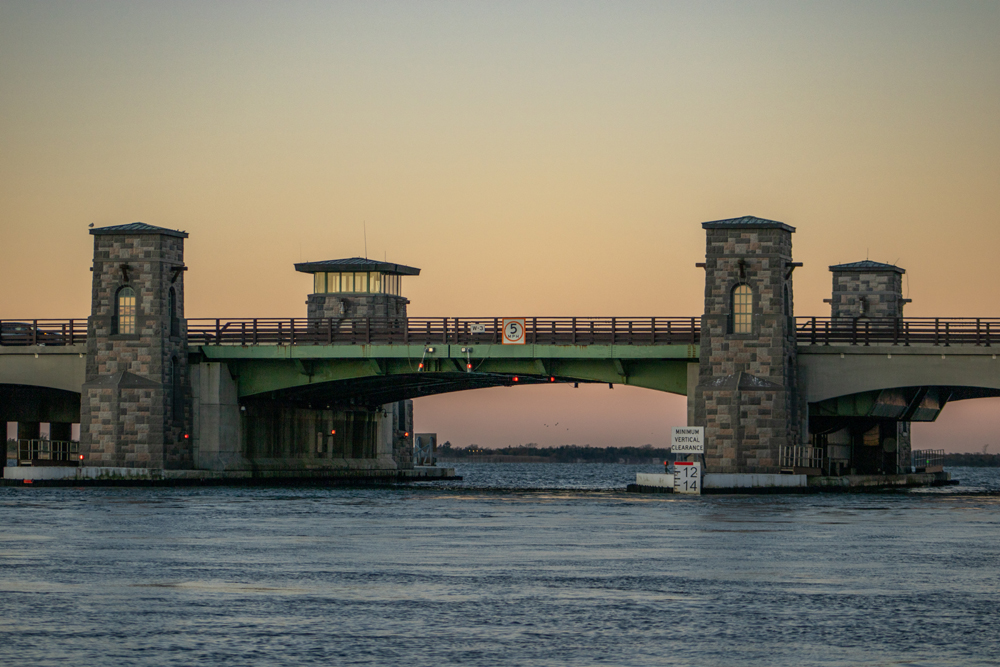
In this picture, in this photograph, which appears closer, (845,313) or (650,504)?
(650,504)

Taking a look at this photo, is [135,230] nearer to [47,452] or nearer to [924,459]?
[47,452]

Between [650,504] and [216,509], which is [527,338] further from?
[216,509]

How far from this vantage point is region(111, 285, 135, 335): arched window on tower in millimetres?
72688

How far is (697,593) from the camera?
28.4m

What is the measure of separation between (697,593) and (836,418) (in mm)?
51230

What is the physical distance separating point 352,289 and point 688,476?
118 feet

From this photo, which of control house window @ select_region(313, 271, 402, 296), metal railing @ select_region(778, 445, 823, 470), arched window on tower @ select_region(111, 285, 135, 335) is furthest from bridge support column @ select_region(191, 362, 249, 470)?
metal railing @ select_region(778, 445, 823, 470)

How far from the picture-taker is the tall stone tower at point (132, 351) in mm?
71812

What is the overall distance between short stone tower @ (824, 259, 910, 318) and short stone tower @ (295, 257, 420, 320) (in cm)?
2665

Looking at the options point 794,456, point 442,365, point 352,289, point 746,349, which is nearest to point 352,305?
point 352,289

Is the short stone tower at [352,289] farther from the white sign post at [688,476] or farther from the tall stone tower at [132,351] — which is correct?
the white sign post at [688,476]

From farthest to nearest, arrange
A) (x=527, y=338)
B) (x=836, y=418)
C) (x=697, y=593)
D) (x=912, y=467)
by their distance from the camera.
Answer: (x=912, y=467), (x=836, y=418), (x=527, y=338), (x=697, y=593)

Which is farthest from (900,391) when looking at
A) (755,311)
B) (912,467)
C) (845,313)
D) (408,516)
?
(408,516)

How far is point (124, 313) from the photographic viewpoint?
72.8 m
